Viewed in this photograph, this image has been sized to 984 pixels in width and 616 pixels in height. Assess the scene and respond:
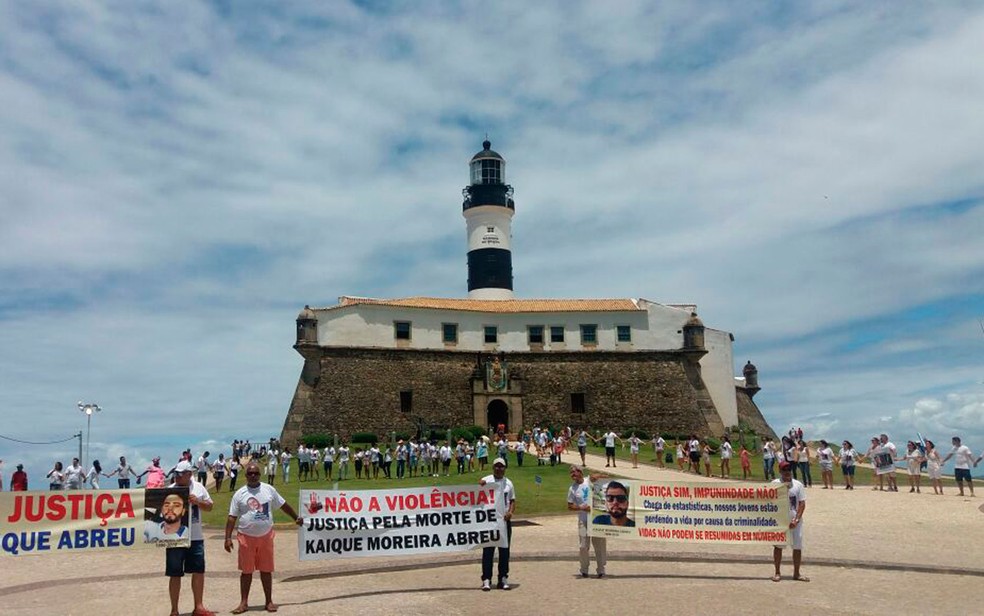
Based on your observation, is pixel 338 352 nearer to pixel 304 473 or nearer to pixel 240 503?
pixel 304 473

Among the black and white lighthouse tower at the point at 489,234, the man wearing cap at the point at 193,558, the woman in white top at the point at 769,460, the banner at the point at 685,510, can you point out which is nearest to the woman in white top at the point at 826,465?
the woman in white top at the point at 769,460

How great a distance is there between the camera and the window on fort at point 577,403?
5003 centimetres

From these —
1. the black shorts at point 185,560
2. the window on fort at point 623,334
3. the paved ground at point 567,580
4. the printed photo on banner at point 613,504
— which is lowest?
the paved ground at point 567,580

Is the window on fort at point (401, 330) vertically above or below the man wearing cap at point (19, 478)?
above

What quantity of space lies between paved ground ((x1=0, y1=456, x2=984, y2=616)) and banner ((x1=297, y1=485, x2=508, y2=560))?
0.56 meters

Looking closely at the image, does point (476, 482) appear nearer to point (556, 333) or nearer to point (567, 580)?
point (567, 580)

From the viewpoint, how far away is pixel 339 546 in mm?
11031

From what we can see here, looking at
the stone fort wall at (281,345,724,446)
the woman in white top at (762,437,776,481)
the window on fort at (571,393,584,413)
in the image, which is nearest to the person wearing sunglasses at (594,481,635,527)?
the woman in white top at (762,437,776,481)

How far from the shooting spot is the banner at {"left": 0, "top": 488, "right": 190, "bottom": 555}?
35.0ft

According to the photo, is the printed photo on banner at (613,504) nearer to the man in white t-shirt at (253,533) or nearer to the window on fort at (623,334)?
the man in white t-shirt at (253,533)

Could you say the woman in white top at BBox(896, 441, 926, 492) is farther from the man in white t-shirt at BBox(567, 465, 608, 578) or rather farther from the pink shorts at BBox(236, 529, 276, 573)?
the pink shorts at BBox(236, 529, 276, 573)

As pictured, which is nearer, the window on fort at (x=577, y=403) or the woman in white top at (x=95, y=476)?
the woman in white top at (x=95, y=476)

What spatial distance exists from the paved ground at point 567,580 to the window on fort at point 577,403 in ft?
108

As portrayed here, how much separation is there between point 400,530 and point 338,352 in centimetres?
3715
